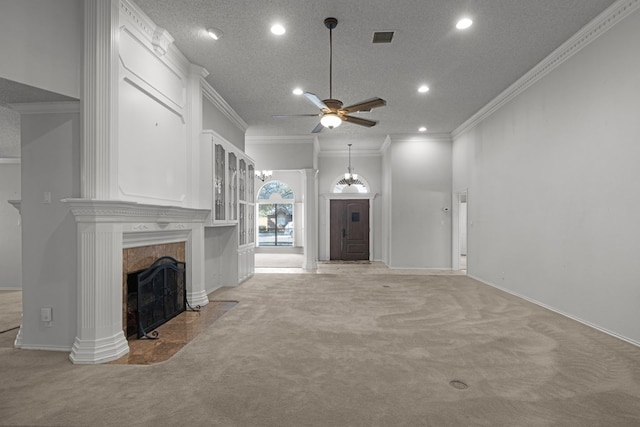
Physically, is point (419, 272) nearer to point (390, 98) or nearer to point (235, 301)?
point (390, 98)

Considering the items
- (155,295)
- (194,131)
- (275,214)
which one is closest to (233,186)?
(194,131)

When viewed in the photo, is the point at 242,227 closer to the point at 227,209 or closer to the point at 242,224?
the point at 242,224

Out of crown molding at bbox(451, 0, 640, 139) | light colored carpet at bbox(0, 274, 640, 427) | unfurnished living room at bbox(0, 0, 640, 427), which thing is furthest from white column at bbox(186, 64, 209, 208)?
crown molding at bbox(451, 0, 640, 139)

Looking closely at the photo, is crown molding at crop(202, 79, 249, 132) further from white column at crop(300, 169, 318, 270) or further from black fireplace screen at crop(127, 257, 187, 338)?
black fireplace screen at crop(127, 257, 187, 338)

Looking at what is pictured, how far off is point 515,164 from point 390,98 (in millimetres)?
2412

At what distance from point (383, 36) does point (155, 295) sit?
4070 millimetres

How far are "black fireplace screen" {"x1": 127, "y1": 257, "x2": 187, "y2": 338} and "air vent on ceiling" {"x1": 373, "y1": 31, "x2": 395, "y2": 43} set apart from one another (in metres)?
3.70

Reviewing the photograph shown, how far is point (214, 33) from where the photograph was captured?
4.08 meters

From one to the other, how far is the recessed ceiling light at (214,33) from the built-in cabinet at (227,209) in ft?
4.70

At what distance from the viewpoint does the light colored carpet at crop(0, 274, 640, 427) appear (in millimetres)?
2188

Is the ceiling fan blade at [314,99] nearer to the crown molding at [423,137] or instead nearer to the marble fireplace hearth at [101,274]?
the marble fireplace hearth at [101,274]

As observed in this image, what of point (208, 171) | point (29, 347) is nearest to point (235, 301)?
point (208, 171)

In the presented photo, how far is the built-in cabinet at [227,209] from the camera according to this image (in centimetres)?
521

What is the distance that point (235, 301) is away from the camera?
208 inches
